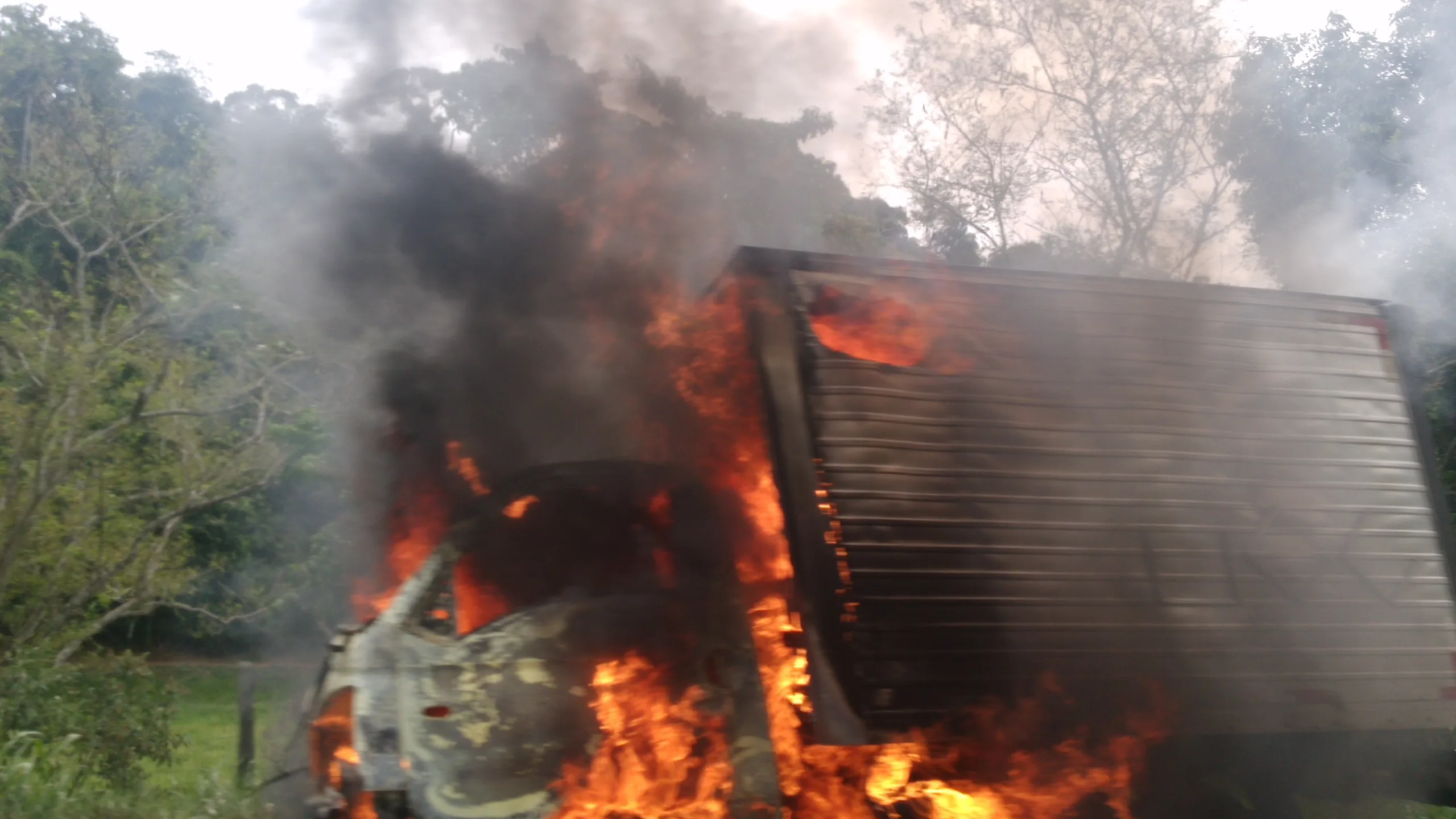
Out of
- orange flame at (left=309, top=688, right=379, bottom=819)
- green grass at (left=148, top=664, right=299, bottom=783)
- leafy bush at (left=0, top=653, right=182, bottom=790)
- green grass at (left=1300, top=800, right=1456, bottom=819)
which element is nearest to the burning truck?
orange flame at (left=309, top=688, right=379, bottom=819)

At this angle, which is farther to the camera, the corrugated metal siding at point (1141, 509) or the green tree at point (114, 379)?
the green tree at point (114, 379)

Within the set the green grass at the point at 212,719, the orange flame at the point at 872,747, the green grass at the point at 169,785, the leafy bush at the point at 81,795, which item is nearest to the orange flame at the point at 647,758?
the orange flame at the point at 872,747

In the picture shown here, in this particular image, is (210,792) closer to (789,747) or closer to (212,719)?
(789,747)

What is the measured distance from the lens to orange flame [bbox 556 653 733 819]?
14.5 ft

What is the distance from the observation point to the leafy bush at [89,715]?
6.92m

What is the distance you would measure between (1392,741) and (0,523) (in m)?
8.90

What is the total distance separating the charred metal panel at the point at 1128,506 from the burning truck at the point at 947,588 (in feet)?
0.05

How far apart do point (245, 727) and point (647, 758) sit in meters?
3.87

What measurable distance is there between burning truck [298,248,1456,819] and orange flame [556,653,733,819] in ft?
0.04

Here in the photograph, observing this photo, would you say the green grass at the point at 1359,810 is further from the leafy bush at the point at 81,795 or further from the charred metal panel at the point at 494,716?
the leafy bush at the point at 81,795

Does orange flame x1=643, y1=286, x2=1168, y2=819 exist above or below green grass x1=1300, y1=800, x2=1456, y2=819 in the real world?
above

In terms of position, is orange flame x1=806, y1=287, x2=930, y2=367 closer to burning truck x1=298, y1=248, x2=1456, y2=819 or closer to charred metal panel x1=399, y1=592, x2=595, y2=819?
burning truck x1=298, y1=248, x2=1456, y2=819

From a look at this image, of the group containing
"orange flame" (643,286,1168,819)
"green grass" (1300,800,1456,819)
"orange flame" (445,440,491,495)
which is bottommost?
"green grass" (1300,800,1456,819)

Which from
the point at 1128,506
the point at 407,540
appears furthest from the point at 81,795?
the point at 1128,506
